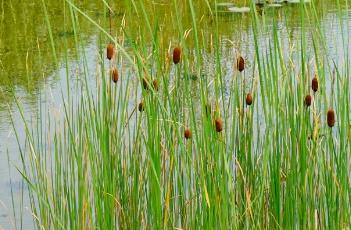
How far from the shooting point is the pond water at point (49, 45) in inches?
136

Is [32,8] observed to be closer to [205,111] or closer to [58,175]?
[58,175]

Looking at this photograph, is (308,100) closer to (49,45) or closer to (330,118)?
(330,118)

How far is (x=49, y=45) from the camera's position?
5.16 meters

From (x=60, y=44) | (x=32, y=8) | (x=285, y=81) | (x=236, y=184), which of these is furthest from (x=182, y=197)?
(x=32, y=8)

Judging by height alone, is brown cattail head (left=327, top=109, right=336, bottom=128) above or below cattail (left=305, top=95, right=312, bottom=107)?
below

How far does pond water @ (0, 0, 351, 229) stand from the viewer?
11.3ft

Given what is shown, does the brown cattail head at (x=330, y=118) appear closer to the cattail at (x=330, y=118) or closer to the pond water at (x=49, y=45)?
the cattail at (x=330, y=118)

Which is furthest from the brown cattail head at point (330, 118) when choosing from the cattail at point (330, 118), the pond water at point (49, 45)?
the pond water at point (49, 45)

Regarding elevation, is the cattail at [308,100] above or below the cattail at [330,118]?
above

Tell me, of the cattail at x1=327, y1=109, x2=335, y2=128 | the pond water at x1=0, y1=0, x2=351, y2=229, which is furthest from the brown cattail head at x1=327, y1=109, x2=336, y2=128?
the pond water at x1=0, y1=0, x2=351, y2=229

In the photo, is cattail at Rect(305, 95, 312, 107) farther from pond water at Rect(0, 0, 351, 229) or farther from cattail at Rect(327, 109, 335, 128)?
pond water at Rect(0, 0, 351, 229)

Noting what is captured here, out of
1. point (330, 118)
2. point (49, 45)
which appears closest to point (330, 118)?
point (330, 118)

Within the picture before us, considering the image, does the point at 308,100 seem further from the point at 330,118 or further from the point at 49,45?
the point at 49,45

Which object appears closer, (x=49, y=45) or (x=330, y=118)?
(x=330, y=118)
